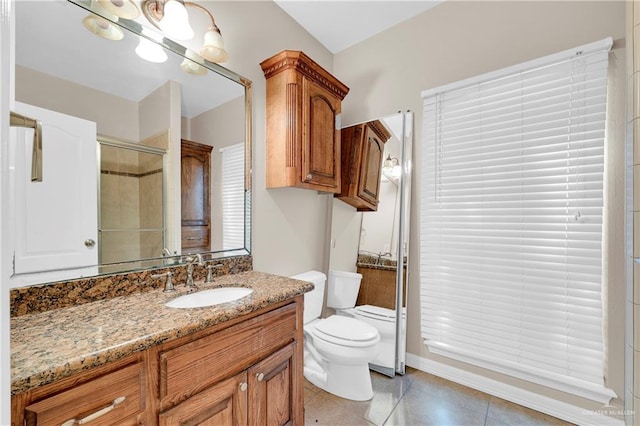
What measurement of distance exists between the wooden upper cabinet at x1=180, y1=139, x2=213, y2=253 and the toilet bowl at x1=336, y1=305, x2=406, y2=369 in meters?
1.33

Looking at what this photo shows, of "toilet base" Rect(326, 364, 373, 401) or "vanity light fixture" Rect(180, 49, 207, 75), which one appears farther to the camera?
"toilet base" Rect(326, 364, 373, 401)

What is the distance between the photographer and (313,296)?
209 cm

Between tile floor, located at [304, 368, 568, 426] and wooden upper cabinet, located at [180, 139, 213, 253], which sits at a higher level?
wooden upper cabinet, located at [180, 139, 213, 253]

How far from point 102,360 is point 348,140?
214cm

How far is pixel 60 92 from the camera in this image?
1099mm

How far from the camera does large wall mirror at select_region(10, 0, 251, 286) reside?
1.01 m

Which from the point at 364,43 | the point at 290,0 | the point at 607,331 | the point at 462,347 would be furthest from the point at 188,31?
the point at 607,331

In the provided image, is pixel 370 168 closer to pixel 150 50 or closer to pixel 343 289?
pixel 343 289

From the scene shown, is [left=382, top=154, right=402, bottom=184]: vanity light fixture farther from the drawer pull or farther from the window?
the drawer pull

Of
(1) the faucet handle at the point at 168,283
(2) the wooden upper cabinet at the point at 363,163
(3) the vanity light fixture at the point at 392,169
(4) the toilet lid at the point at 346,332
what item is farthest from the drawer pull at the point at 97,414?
(3) the vanity light fixture at the point at 392,169

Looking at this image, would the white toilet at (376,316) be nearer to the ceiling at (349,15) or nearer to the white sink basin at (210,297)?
the white sink basin at (210,297)

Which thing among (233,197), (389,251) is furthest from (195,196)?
(389,251)

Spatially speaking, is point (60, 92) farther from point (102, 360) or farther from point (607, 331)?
point (607, 331)

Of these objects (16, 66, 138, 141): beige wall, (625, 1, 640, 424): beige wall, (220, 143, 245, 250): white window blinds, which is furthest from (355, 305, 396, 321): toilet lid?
(16, 66, 138, 141): beige wall
